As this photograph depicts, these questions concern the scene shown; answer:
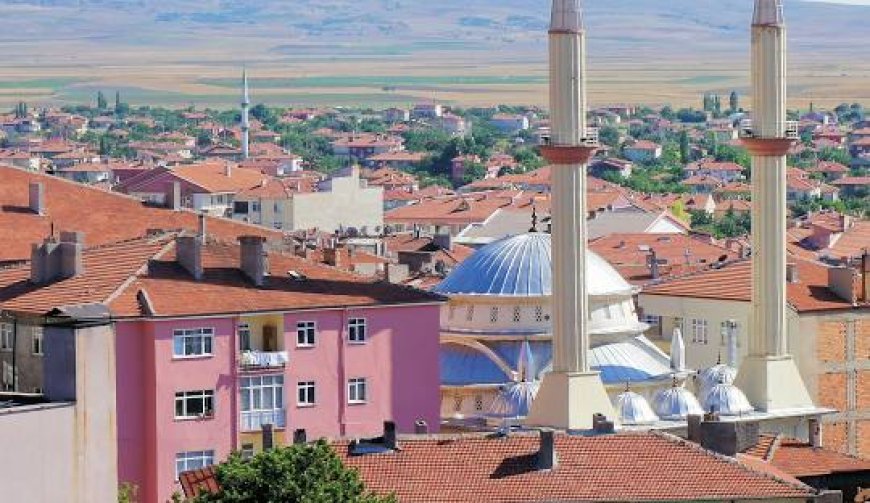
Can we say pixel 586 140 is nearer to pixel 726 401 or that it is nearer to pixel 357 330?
pixel 726 401

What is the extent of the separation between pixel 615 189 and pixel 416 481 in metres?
95.3

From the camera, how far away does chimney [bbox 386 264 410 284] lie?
187 ft

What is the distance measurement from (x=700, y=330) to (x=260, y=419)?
15.0 meters

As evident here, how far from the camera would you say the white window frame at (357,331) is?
39906mm

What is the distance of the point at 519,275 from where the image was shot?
1800 inches

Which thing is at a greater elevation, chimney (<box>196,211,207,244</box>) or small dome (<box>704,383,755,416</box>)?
chimney (<box>196,211,207,244</box>)

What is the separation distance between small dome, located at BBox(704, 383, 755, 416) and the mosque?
1.1 inches

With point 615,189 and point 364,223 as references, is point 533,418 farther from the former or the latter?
point 615,189

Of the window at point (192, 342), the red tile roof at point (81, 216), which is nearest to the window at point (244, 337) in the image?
the window at point (192, 342)

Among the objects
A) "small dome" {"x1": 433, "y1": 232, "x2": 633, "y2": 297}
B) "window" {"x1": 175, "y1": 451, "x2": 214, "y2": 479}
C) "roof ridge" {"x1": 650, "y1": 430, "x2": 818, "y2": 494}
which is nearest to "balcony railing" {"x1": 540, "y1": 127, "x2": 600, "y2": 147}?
"small dome" {"x1": 433, "y1": 232, "x2": 633, "y2": 297}

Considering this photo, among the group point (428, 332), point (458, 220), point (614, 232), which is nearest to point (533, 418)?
point (428, 332)

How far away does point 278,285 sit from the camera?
40.1 meters

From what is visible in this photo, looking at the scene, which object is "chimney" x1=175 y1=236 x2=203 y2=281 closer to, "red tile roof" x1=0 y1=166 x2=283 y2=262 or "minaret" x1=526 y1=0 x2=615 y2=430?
"minaret" x1=526 y1=0 x2=615 y2=430

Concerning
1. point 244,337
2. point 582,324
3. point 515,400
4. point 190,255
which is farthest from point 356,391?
point 582,324
